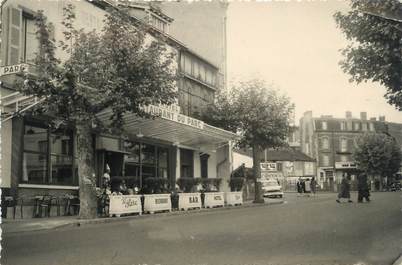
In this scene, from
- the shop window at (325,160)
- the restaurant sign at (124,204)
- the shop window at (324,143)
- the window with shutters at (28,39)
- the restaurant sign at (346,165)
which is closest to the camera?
the restaurant sign at (124,204)

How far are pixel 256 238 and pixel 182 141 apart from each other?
58.4 feet

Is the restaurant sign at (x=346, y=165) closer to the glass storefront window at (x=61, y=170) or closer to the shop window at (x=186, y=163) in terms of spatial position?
the shop window at (x=186, y=163)

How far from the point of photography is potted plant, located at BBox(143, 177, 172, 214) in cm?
1909

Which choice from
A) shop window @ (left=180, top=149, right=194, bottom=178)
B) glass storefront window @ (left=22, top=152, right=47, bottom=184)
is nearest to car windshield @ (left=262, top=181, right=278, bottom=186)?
shop window @ (left=180, top=149, right=194, bottom=178)

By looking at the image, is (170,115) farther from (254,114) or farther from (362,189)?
(362,189)

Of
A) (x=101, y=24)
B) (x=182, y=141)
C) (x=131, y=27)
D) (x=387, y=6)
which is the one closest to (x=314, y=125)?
(x=182, y=141)

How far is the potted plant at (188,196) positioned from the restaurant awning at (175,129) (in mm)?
2528

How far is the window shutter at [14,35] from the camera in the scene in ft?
54.7

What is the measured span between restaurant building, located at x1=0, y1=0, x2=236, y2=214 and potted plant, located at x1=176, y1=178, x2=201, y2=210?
84.9 inches

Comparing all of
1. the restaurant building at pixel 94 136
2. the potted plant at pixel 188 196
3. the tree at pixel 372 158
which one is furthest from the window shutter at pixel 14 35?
the tree at pixel 372 158

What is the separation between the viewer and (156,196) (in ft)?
64.5

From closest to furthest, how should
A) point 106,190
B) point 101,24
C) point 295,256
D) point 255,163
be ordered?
point 295,256
point 106,190
point 101,24
point 255,163

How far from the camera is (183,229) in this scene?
12414 millimetres

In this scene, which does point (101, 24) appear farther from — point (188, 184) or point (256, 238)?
point (256, 238)
